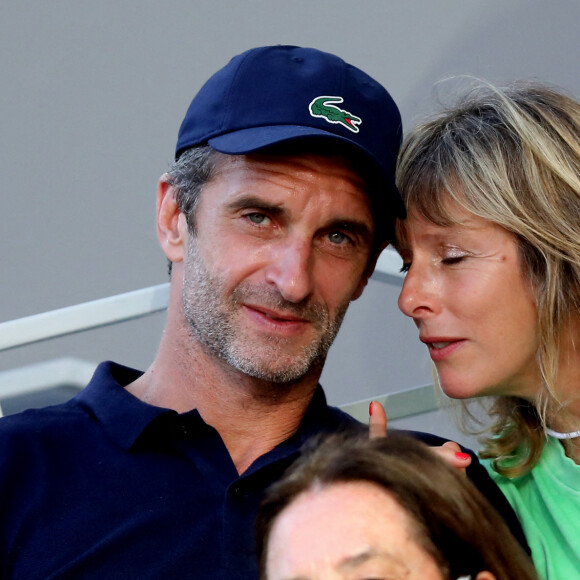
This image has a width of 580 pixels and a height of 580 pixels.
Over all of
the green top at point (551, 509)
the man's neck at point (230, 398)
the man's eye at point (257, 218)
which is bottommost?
the green top at point (551, 509)

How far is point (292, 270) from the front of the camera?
164 centimetres

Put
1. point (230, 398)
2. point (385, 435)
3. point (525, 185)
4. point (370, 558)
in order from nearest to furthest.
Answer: point (370, 558) < point (385, 435) < point (525, 185) < point (230, 398)

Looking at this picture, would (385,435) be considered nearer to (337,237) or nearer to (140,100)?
(337,237)

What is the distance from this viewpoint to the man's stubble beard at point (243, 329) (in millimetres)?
1699

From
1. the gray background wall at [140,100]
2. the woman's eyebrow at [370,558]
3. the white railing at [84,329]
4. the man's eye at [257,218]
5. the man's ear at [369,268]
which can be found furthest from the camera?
the gray background wall at [140,100]

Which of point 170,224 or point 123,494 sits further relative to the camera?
point 170,224

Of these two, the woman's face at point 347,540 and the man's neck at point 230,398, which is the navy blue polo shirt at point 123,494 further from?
the woman's face at point 347,540

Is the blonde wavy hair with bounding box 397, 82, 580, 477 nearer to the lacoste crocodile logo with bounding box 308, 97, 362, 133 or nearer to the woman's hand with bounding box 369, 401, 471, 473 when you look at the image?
the lacoste crocodile logo with bounding box 308, 97, 362, 133

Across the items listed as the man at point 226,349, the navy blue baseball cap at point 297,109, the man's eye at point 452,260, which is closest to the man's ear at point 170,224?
the man at point 226,349

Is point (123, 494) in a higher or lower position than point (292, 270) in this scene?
lower

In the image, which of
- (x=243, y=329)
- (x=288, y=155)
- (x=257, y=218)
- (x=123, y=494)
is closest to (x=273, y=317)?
(x=243, y=329)

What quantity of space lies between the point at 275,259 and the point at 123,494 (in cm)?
45

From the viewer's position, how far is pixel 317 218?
1.69m

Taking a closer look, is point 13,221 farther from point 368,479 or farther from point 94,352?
point 368,479
